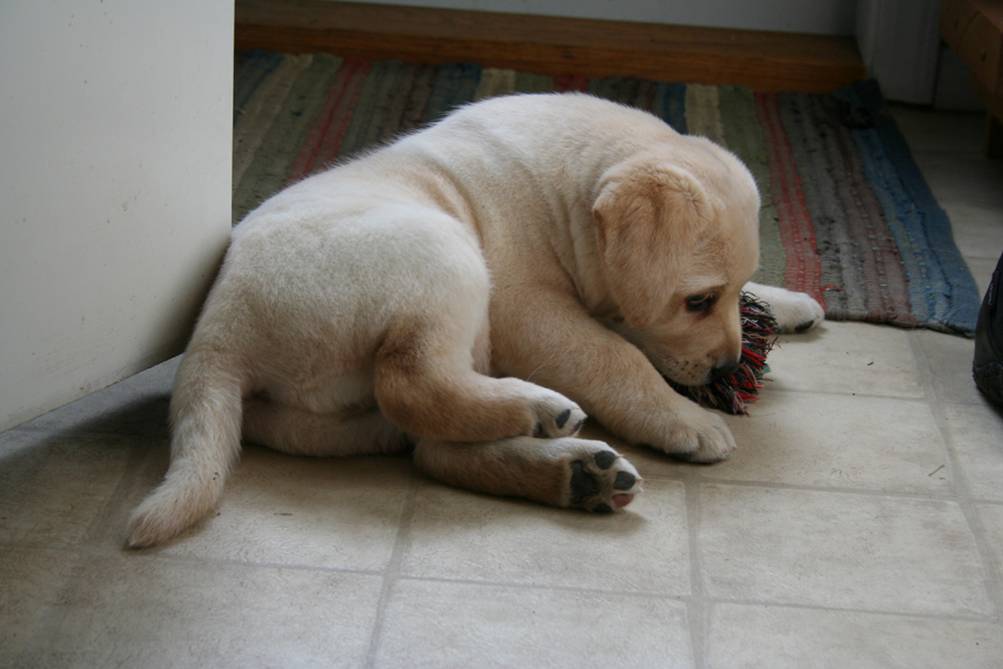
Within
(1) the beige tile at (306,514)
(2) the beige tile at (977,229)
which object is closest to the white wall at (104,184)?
(1) the beige tile at (306,514)

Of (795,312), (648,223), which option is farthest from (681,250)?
(795,312)

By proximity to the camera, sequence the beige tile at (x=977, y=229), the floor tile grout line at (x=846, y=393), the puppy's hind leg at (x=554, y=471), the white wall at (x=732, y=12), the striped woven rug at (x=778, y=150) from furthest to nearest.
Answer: the white wall at (x=732, y=12)
the beige tile at (x=977, y=229)
the striped woven rug at (x=778, y=150)
the floor tile grout line at (x=846, y=393)
the puppy's hind leg at (x=554, y=471)

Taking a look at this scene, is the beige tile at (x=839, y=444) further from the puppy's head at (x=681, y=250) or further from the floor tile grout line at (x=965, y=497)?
the puppy's head at (x=681, y=250)

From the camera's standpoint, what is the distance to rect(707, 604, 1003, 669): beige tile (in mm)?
2145

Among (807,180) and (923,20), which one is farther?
(923,20)

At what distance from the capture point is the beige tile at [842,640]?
2145mm

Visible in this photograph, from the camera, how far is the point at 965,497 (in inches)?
106

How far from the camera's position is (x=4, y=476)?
102 inches

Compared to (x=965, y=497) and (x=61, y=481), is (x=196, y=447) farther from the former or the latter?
(x=965, y=497)

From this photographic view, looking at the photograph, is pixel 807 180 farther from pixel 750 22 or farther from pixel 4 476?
pixel 4 476

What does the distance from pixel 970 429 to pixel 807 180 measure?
63.5 inches

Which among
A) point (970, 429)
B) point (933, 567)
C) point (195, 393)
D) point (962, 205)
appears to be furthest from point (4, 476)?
point (962, 205)

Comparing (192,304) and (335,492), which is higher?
(192,304)

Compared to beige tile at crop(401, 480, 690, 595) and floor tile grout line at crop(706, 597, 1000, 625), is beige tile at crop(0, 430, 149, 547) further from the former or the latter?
floor tile grout line at crop(706, 597, 1000, 625)
